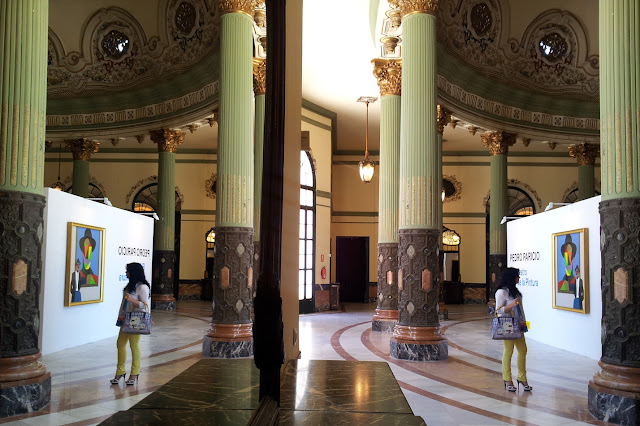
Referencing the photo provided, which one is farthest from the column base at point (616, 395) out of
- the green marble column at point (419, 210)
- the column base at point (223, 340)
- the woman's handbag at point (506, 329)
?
the column base at point (223, 340)

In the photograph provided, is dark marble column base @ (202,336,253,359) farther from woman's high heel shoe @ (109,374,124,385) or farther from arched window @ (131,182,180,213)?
arched window @ (131,182,180,213)

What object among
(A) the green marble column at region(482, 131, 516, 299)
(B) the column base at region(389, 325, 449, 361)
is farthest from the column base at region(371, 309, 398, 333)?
(A) the green marble column at region(482, 131, 516, 299)

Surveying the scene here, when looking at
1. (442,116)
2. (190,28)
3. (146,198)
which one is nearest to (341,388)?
(190,28)

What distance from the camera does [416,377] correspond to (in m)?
7.03

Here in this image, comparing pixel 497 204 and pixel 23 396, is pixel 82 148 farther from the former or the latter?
pixel 497 204

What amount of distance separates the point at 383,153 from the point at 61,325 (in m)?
8.81

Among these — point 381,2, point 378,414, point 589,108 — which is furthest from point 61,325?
point 589,108

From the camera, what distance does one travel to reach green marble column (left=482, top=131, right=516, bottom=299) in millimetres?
15117

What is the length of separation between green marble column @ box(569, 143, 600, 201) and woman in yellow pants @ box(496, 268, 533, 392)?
11.8 metres

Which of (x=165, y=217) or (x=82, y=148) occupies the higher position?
(x=82, y=148)

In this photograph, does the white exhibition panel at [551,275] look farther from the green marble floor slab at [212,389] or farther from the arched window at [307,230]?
the green marble floor slab at [212,389]

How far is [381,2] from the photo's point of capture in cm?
1062

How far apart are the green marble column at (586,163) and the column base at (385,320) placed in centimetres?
837

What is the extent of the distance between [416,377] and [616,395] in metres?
2.51
